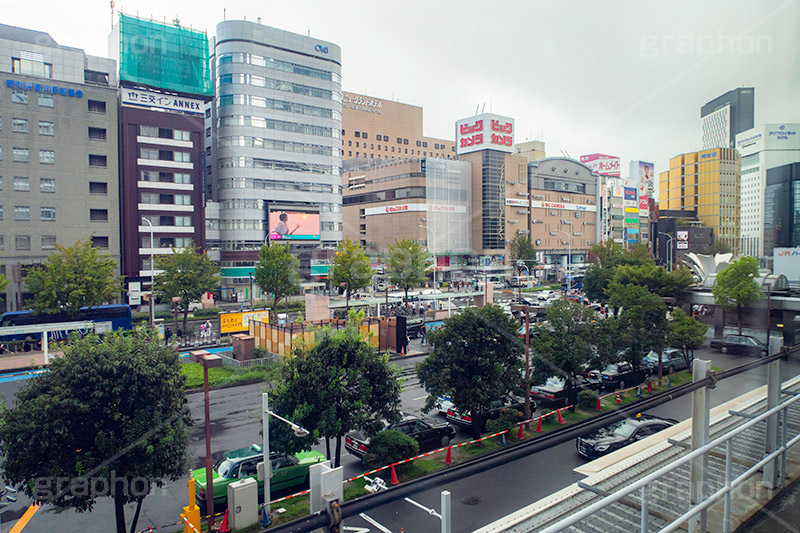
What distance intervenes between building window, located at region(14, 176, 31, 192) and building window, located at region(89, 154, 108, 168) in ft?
12.9

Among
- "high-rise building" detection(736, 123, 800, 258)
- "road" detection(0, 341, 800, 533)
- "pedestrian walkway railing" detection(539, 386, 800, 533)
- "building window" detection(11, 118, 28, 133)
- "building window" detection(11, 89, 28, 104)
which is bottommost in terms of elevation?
"road" detection(0, 341, 800, 533)

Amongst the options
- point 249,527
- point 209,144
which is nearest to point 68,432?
point 249,527

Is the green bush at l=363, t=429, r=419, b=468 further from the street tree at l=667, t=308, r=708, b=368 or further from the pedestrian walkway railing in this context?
the street tree at l=667, t=308, r=708, b=368

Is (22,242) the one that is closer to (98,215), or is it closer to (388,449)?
(98,215)

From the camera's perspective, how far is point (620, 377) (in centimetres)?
1742

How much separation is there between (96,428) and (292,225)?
40202mm

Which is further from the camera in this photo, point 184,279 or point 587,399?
point 184,279

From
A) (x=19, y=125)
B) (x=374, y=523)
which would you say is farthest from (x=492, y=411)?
(x=19, y=125)

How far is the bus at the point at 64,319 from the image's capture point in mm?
22539

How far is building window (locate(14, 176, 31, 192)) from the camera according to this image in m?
33.3

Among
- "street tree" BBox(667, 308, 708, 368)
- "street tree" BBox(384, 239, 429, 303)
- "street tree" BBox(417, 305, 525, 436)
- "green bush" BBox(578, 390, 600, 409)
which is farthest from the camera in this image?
"street tree" BBox(384, 239, 429, 303)

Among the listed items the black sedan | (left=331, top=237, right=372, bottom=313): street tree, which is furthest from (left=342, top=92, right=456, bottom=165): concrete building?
the black sedan

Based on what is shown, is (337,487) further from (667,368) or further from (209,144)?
(209,144)

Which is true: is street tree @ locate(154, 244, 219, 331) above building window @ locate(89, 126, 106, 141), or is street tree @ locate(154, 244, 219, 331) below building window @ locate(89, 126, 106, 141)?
below
